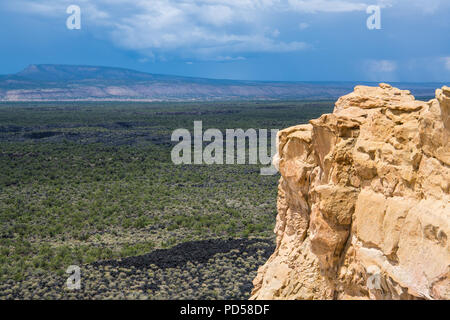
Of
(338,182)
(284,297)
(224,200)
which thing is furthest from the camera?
(224,200)

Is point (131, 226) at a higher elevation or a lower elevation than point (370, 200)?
lower

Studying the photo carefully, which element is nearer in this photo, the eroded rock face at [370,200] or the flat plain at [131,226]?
the eroded rock face at [370,200]

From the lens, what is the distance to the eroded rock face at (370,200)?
537cm

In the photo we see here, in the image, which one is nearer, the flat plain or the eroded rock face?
the eroded rock face

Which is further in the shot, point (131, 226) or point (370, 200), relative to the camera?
point (131, 226)

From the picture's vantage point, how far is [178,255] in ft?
64.7

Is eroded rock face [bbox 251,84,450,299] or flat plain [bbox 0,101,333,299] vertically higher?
eroded rock face [bbox 251,84,450,299]

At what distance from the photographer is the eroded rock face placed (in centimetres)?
537

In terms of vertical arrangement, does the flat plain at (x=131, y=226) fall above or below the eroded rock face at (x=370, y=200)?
below

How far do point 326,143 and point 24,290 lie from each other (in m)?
13.1

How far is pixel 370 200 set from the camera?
21.3 ft
